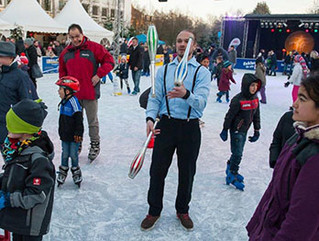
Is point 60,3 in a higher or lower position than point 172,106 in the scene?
higher

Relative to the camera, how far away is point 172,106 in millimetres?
2682

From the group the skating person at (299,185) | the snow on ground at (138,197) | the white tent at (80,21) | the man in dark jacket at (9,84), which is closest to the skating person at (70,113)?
the man in dark jacket at (9,84)

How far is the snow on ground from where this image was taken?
2953mm

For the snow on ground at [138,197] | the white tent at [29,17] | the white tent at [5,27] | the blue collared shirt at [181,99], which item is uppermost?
the white tent at [29,17]

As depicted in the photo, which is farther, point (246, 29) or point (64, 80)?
point (246, 29)

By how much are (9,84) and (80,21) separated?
20.6m

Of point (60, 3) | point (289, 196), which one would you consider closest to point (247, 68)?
point (289, 196)

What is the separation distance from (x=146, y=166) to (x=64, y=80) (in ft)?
5.67

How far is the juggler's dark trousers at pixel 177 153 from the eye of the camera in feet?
9.00

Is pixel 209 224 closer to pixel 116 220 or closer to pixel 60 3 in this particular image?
pixel 116 220

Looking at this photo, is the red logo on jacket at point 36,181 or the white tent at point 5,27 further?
the white tent at point 5,27

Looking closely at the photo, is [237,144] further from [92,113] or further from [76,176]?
[92,113]

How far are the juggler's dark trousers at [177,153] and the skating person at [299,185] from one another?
1.26 m

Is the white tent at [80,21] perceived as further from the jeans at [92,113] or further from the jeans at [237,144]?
the jeans at [237,144]
